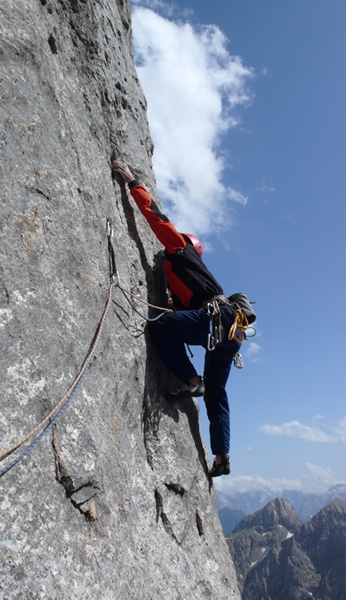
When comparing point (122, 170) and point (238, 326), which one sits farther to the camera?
point (122, 170)

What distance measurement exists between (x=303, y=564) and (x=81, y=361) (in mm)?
168240

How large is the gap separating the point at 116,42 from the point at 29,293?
6964 mm

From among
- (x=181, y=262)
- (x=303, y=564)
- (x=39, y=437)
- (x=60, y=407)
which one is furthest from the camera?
(x=303, y=564)

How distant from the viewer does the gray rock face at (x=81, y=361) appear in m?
3.77

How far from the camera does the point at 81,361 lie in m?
4.83

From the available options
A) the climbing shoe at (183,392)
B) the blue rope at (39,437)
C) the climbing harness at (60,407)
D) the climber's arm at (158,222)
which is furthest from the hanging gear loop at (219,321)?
the blue rope at (39,437)

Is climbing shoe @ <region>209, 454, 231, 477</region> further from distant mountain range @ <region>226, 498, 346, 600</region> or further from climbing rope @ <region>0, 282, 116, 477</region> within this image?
distant mountain range @ <region>226, 498, 346, 600</region>

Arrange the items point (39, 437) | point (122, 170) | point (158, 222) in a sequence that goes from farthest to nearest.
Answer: point (122, 170) → point (158, 222) → point (39, 437)

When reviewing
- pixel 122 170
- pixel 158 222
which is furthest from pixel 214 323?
pixel 122 170

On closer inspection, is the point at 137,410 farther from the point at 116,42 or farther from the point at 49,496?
the point at 116,42

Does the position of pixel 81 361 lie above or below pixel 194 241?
below

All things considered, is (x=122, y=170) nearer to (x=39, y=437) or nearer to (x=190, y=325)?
(x=190, y=325)

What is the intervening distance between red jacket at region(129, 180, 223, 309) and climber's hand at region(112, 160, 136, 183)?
0.50 ft

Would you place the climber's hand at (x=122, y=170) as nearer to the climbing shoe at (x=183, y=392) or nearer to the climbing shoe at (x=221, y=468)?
the climbing shoe at (x=183, y=392)
